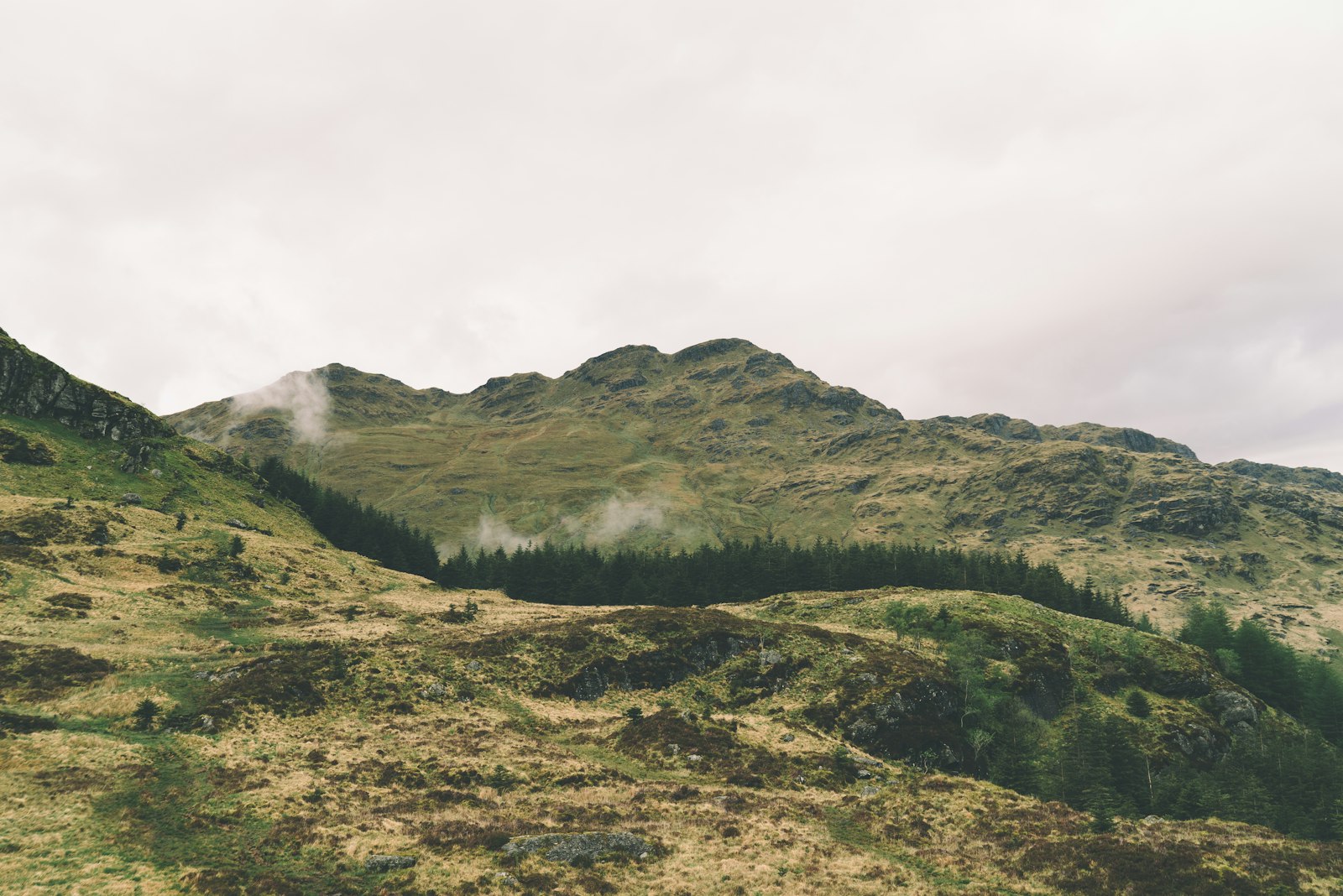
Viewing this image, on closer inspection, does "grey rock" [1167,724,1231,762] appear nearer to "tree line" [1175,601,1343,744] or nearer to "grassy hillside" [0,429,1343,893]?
"grassy hillside" [0,429,1343,893]

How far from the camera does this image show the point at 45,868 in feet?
78.6

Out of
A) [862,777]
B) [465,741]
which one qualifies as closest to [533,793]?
[465,741]

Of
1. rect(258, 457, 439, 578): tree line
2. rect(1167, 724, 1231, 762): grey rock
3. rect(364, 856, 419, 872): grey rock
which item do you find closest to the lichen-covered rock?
rect(364, 856, 419, 872): grey rock

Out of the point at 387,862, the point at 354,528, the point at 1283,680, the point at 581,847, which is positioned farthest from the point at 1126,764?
the point at 354,528

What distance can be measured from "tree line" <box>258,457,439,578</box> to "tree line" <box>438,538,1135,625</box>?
12.0 meters

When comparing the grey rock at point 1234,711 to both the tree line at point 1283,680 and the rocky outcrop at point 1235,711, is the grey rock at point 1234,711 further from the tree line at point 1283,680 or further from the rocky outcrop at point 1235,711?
the tree line at point 1283,680

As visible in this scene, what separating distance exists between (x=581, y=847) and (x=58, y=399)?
150 metres

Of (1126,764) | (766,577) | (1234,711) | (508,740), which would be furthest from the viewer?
(766,577)

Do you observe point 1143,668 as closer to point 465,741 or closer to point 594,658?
point 594,658

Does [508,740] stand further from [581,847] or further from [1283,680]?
[1283,680]

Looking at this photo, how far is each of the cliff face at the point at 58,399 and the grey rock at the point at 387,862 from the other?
453 feet

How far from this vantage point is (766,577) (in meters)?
133

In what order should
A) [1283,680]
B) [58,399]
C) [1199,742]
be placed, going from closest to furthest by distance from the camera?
1. [1199,742]
2. [1283,680]
3. [58,399]

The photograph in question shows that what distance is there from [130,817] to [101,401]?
444ft
